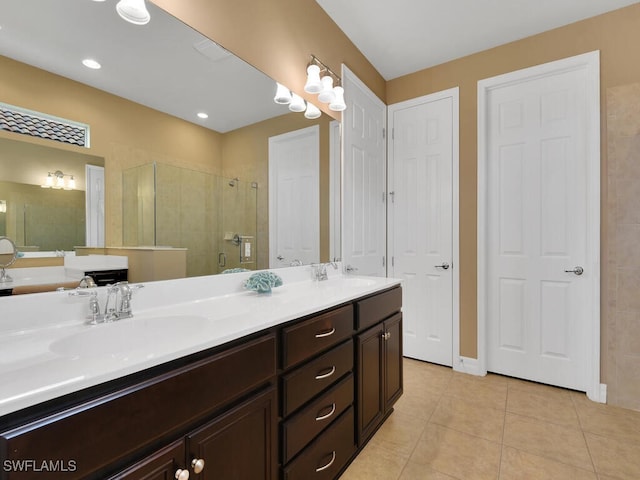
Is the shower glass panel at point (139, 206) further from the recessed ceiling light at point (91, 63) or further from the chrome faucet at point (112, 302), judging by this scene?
the recessed ceiling light at point (91, 63)

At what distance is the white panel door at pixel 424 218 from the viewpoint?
9.32 ft

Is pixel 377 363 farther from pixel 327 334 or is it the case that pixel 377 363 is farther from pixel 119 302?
pixel 119 302

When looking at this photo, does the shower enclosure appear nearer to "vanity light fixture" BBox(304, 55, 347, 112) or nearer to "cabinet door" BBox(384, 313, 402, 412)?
"vanity light fixture" BBox(304, 55, 347, 112)

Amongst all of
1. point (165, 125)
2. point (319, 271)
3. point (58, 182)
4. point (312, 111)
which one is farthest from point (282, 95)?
point (58, 182)

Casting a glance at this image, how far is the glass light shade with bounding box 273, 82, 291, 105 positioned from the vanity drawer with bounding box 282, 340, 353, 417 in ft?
4.67

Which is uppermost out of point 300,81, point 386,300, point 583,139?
point 300,81

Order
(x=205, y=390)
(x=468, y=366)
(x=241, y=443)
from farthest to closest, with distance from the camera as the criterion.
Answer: (x=468, y=366)
(x=241, y=443)
(x=205, y=390)

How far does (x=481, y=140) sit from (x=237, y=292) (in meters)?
2.31

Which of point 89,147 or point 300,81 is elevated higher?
point 300,81

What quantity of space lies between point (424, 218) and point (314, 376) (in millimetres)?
2059

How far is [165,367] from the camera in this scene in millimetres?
781

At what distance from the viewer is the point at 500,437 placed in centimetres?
186

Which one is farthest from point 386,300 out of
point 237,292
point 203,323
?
point 203,323

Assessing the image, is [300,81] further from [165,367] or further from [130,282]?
[165,367]
